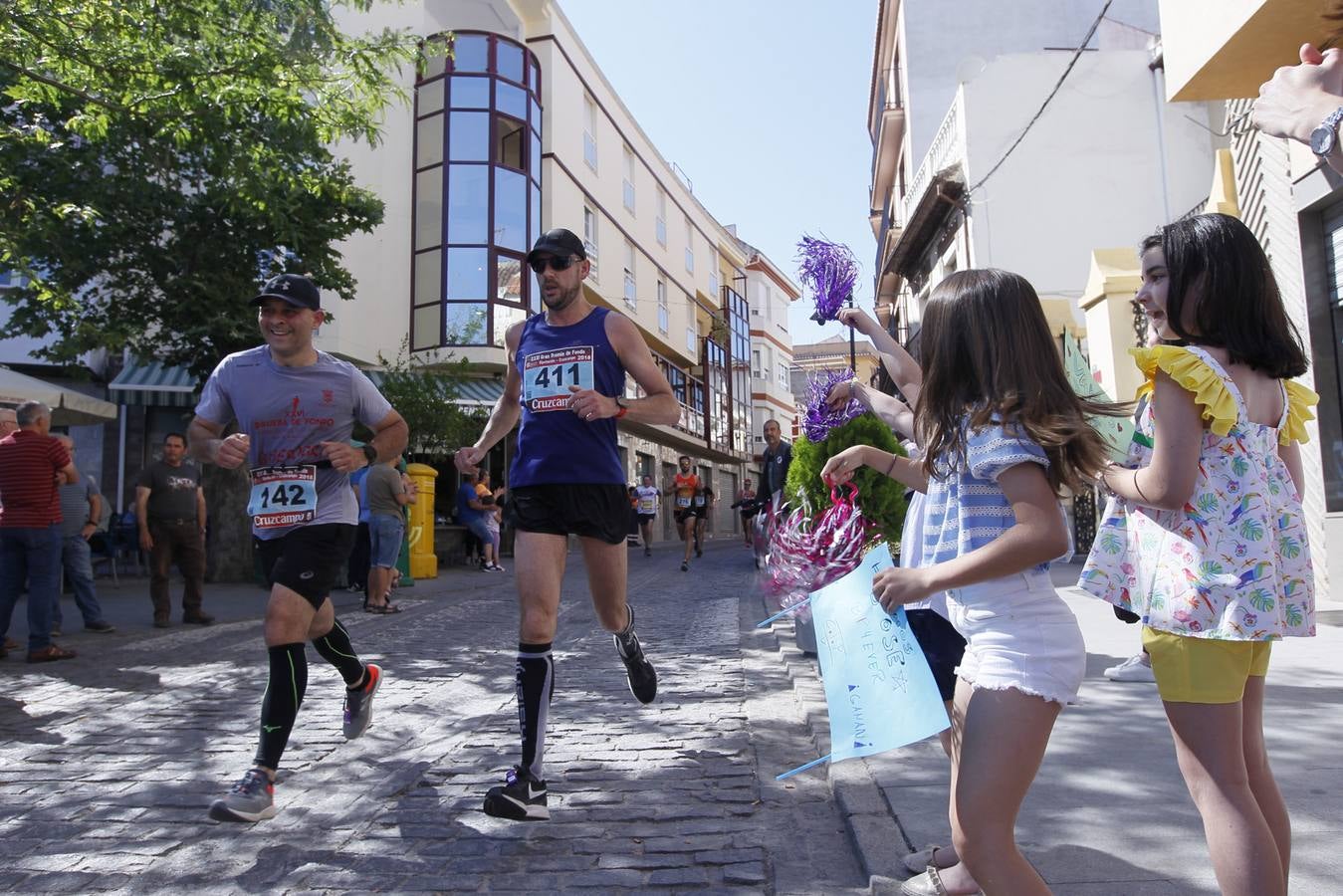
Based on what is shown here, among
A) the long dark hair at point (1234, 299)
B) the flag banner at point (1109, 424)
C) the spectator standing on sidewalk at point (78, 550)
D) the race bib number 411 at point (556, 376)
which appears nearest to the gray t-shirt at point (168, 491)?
the spectator standing on sidewalk at point (78, 550)

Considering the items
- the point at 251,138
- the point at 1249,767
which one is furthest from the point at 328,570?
the point at 251,138

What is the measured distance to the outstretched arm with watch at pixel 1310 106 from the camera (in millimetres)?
2072

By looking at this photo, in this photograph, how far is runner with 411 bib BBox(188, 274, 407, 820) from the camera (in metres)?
3.71

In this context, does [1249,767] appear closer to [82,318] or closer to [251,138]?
[251,138]

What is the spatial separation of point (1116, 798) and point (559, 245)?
109 inches

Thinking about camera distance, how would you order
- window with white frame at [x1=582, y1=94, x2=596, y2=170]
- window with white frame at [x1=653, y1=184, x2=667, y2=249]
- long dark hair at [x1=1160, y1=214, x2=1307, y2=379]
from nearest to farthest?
long dark hair at [x1=1160, y1=214, x2=1307, y2=379] → window with white frame at [x1=582, y1=94, x2=596, y2=170] → window with white frame at [x1=653, y1=184, x2=667, y2=249]

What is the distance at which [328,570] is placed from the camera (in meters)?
3.88

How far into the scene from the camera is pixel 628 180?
3462 centimetres

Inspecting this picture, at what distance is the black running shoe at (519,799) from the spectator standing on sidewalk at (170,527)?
6969 mm

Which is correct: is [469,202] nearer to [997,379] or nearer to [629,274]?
[629,274]

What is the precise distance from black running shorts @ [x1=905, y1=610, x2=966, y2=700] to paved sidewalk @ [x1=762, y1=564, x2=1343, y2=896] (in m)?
0.49

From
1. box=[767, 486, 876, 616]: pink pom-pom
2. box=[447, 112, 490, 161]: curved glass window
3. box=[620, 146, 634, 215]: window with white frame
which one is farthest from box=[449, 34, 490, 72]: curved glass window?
box=[767, 486, 876, 616]: pink pom-pom

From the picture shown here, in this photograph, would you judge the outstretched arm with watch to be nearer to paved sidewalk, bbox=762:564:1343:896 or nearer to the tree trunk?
paved sidewalk, bbox=762:564:1343:896

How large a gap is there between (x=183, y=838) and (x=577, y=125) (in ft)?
92.8
